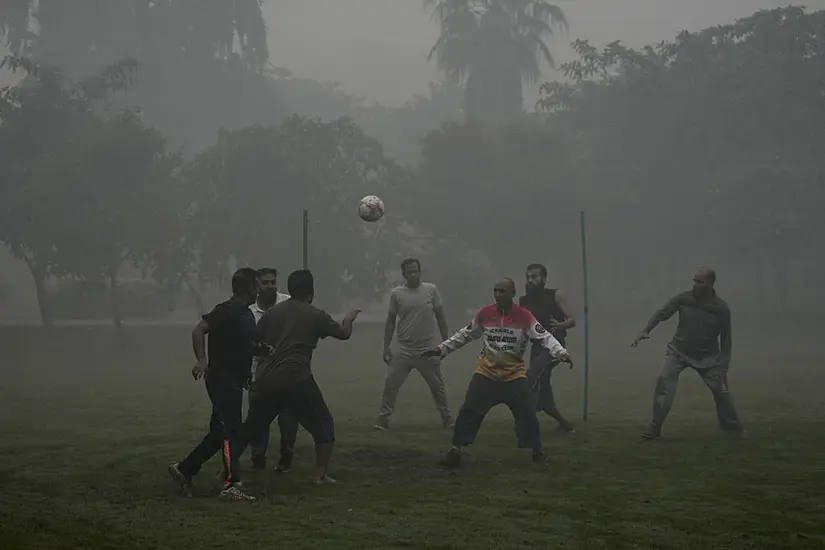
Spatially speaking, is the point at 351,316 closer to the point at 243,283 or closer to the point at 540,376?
the point at 243,283

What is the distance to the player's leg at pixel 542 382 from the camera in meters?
11.7

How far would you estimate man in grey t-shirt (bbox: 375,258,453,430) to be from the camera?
40.6 ft

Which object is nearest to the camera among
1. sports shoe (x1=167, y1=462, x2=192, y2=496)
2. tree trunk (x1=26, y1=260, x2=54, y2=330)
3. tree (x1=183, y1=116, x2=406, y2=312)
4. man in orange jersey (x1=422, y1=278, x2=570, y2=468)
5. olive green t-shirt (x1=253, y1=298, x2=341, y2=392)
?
sports shoe (x1=167, y1=462, x2=192, y2=496)

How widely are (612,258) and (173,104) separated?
21513 millimetres

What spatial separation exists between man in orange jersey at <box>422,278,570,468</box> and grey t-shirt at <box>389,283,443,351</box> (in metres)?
2.49

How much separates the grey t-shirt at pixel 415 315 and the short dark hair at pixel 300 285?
3512 mm

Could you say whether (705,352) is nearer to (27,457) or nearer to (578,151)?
(27,457)

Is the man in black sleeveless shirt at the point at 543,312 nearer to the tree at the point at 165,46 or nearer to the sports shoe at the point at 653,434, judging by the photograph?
the sports shoe at the point at 653,434

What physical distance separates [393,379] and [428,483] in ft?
11.0

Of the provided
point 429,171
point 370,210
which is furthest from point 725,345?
point 429,171

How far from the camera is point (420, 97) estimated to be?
87.3 meters

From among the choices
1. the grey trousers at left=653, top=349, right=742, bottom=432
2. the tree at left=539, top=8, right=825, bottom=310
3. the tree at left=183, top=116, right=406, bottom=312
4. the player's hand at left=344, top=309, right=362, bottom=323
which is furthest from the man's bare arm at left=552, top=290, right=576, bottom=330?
the tree at left=539, top=8, right=825, bottom=310

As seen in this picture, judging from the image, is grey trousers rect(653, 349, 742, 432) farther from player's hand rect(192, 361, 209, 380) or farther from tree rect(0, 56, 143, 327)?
tree rect(0, 56, 143, 327)

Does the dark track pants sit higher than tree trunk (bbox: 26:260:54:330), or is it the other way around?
tree trunk (bbox: 26:260:54:330)
